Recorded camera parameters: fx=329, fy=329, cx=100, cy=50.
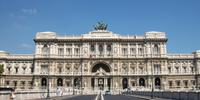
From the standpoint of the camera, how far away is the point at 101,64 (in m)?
116

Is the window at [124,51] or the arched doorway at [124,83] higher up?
the window at [124,51]

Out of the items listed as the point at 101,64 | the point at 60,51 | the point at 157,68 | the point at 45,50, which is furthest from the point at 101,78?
the point at 45,50

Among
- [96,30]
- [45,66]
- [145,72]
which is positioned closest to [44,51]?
[45,66]

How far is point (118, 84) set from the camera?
11250 centimetres

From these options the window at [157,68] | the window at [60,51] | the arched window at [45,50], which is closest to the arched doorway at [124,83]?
the window at [157,68]

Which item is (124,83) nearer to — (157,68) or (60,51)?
(157,68)

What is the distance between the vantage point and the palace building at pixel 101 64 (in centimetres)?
11325

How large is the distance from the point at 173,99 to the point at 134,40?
225ft

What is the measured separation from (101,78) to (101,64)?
5323mm

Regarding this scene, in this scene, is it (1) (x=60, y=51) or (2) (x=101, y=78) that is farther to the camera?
(1) (x=60, y=51)

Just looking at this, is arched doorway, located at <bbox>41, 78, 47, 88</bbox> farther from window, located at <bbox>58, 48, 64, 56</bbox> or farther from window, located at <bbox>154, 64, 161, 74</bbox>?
window, located at <bbox>154, 64, 161, 74</bbox>

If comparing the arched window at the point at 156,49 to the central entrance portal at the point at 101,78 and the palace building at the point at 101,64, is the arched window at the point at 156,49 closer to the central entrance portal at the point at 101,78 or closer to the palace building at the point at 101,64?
the palace building at the point at 101,64

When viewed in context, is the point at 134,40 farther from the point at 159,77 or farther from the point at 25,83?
the point at 25,83

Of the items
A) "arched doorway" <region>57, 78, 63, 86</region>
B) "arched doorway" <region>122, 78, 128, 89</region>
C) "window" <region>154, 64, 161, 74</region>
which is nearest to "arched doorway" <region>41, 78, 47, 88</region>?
"arched doorway" <region>57, 78, 63, 86</region>
